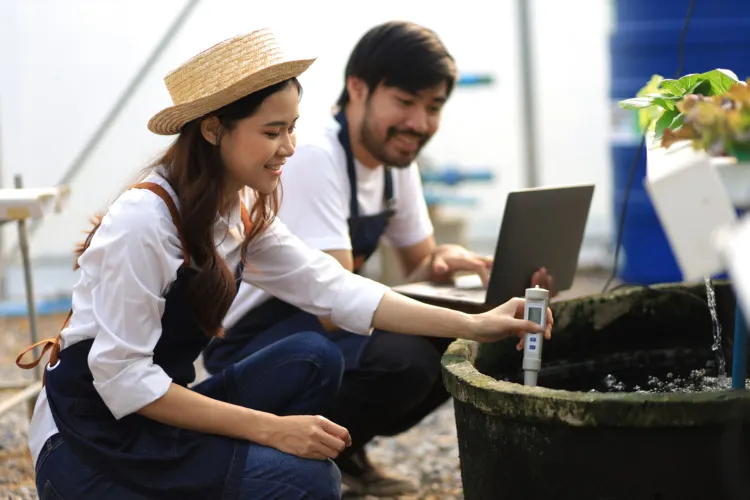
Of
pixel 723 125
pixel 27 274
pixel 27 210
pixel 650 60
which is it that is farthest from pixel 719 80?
pixel 650 60

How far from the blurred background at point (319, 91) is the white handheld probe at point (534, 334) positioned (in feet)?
11.7

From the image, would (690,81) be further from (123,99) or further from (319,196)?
(123,99)

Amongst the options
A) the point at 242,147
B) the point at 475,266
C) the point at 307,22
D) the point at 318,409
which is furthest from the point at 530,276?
the point at 307,22

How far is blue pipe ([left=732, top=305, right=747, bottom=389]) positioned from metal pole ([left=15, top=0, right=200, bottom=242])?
4.44 m

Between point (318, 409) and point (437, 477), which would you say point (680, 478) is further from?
point (437, 477)

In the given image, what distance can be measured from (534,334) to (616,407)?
1.44 feet

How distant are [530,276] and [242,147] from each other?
2.84 feet

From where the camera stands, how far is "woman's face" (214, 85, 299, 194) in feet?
7.09

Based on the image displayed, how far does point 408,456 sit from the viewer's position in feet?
11.2

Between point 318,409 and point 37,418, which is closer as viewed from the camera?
point 37,418

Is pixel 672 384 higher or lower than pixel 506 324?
lower

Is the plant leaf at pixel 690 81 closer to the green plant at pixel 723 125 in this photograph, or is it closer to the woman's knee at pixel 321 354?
the green plant at pixel 723 125

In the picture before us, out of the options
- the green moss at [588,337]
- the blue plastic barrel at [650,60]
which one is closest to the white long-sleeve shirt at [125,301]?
the green moss at [588,337]

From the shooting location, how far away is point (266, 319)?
9.39ft
